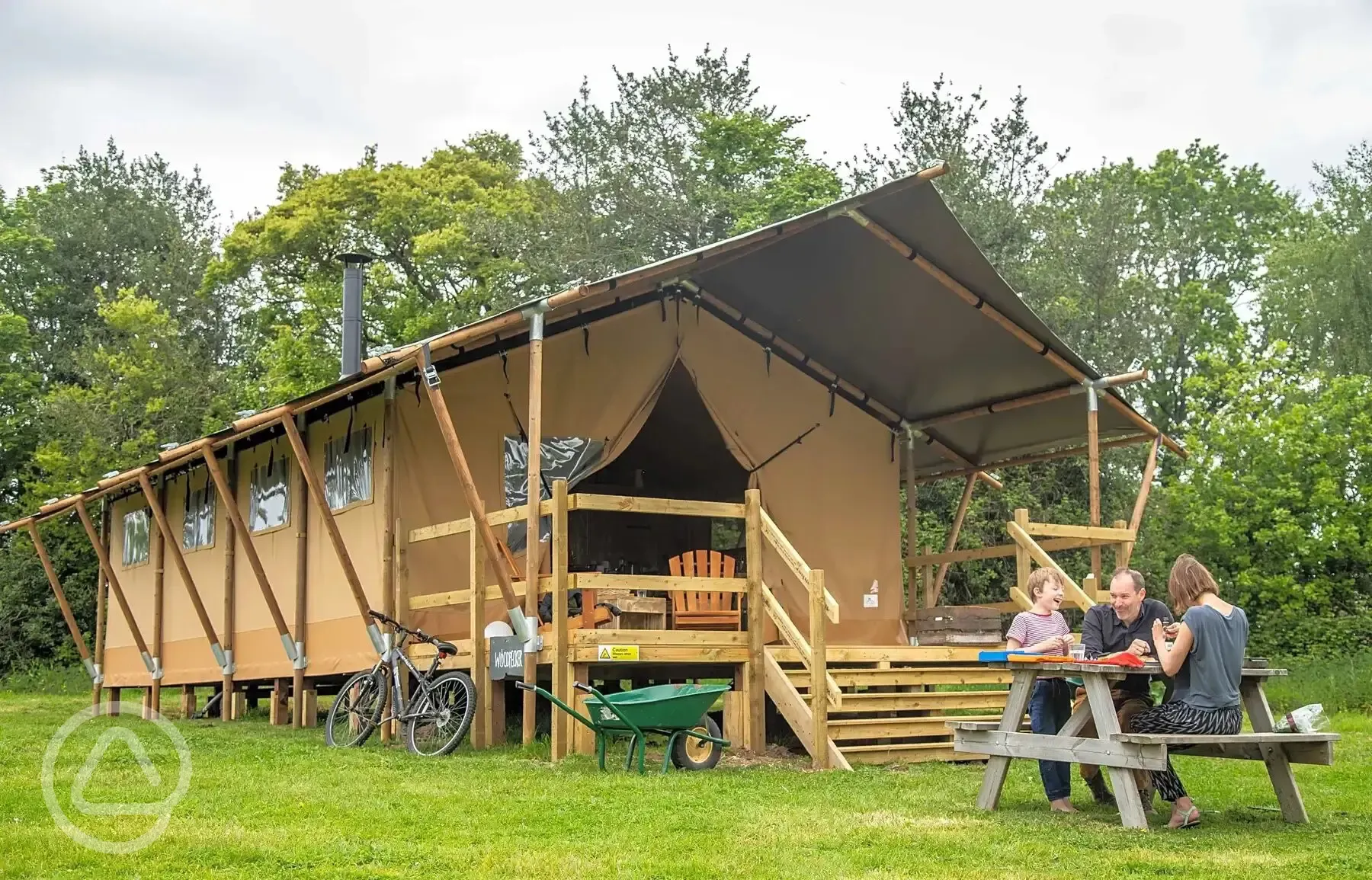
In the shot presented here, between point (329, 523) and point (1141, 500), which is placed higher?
point (1141, 500)

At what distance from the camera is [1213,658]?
6312 millimetres

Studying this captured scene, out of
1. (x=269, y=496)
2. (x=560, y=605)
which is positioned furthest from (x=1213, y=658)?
(x=269, y=496)

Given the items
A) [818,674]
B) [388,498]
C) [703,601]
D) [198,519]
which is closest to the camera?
[818,674]

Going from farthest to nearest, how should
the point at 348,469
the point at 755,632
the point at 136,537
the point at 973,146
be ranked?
1. the point at 973,146
2. the point at 136,537
3. the point at 348,469
4. the point at 755,632

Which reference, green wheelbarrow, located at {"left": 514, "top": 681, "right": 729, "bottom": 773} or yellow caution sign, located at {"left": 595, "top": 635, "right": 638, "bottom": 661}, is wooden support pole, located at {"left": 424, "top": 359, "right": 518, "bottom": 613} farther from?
green wheelbarrow, located at {"left": 514, "top": 681, "right": 729, "bottom": 773}

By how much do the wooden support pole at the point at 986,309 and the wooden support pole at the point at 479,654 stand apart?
393 cm

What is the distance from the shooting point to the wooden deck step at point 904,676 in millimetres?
10453

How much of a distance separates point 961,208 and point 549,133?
31.3 ft

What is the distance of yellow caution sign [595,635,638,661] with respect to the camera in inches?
372

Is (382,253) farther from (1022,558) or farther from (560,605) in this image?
(560,605)

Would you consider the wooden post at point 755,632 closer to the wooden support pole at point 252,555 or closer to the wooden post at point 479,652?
the wooden post at point 479,652

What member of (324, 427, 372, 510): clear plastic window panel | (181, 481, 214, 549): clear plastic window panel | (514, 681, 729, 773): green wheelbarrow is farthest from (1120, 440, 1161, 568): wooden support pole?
(181, 481, 214, 549): clear plastic window panel

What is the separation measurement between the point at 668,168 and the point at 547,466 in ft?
54.8

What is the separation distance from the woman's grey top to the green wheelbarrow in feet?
Result: 9.49
